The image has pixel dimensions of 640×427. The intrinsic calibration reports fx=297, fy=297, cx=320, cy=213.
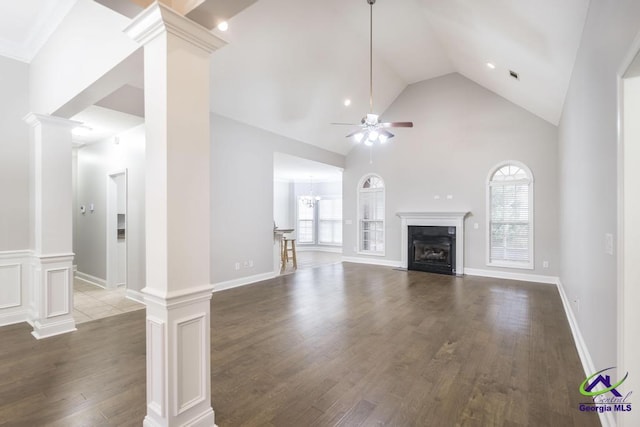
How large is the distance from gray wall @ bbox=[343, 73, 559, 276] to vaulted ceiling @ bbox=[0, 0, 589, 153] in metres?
0.39

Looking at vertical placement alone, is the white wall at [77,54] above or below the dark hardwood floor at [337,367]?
above

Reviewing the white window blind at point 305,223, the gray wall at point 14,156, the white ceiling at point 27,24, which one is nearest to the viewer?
the white ceiling at point 27,24

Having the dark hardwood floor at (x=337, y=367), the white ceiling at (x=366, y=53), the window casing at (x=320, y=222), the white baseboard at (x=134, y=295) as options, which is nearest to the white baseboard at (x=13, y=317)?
the dark hardwood floor at (x=337, y=367)

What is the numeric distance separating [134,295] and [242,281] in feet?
5.83

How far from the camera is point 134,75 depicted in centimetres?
244

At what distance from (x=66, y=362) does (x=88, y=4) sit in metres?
3.29

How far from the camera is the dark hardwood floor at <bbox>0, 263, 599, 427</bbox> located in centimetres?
204

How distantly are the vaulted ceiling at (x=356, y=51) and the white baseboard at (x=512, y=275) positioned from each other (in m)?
3.10

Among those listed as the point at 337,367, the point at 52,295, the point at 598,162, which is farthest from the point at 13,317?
the point at 598,162

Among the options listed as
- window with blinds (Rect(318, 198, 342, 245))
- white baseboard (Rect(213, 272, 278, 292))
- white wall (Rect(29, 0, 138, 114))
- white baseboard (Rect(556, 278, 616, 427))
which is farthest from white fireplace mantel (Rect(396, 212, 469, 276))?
white wall (Rect(29, 0, 138, 114))

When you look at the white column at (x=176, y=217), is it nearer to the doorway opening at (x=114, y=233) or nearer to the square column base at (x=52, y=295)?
the square column base at (x=52, y=295)

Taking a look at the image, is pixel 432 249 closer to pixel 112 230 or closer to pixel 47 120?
pixel 112 230

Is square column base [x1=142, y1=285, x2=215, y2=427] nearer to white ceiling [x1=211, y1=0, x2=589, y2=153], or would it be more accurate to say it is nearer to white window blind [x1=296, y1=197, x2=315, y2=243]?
white ceiling [x1=211, y1=0, x2=589, y2=153]

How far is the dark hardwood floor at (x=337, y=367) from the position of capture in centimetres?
204
